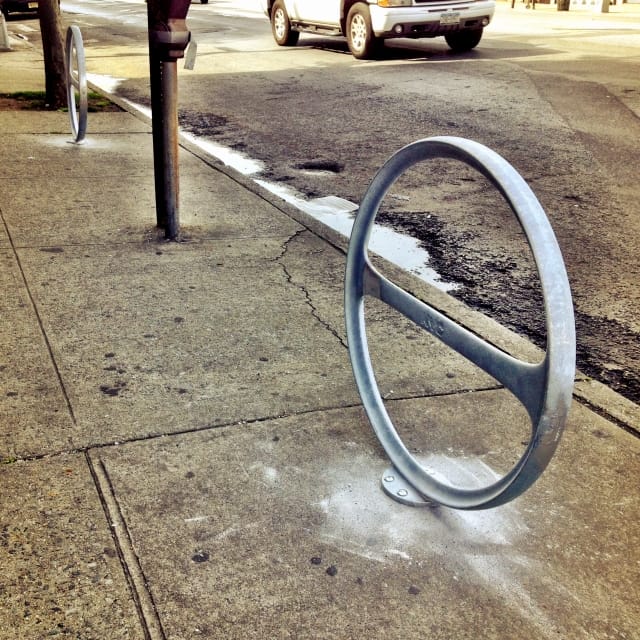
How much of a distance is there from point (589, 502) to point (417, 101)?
25.9 feet

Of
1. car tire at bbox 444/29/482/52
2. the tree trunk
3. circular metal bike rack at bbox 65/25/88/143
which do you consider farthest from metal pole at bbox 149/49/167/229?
car tire at bbox 444/29/482/52

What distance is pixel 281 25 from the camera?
51.8ft

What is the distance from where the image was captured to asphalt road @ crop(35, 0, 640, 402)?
461 centimetres

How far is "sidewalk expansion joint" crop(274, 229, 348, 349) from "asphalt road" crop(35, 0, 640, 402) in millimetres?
862

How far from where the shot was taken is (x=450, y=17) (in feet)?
43.2

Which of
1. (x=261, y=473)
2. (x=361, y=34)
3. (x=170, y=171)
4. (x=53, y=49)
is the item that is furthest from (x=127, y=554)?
(x=361, y=34)

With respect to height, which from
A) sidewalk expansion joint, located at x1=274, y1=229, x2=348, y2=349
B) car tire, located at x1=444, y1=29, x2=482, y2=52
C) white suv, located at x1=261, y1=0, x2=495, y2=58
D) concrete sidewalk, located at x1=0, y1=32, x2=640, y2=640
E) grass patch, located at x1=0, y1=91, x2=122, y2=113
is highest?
white suv, located at x1=261, y1=0, x2=495, y2=58

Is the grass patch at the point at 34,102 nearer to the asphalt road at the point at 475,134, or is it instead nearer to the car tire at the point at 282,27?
the asphalt road at the point at 475,134

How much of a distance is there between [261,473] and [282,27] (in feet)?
47.4

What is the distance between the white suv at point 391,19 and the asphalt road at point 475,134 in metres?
0.39

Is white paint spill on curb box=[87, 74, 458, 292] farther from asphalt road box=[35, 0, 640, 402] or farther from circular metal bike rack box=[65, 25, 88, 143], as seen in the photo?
circular metal bike rack box=[65, 25, 88, 143]

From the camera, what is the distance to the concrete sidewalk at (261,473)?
2.13 metres

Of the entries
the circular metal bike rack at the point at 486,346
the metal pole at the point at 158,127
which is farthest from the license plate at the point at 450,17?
the circular metal bike rack at the point at 486,346

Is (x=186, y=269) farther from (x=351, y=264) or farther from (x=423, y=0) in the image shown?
(x=423, y=0)
